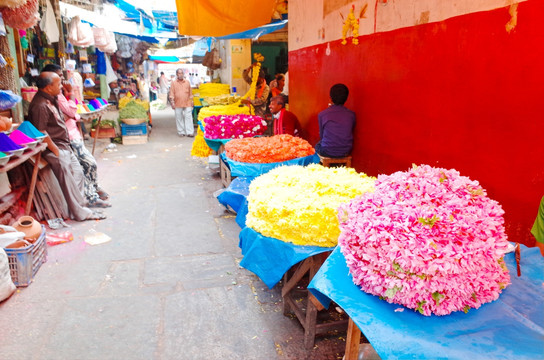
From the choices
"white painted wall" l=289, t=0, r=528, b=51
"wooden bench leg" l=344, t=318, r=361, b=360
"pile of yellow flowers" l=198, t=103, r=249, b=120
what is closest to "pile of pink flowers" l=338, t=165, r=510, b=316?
"wooden bench leg" l=344, t=318, r=361, b=360

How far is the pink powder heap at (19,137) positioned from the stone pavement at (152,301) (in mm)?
1371

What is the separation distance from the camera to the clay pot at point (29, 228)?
4198 millimetres

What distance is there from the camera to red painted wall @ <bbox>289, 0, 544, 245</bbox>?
2709 mm

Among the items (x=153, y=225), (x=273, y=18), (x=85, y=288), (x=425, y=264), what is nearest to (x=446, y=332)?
(x=425, y=264)

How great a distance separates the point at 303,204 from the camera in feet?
9.48

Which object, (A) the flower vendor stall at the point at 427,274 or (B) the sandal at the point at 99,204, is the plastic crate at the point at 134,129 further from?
(A) the flower vendor stall at the point at 427,274

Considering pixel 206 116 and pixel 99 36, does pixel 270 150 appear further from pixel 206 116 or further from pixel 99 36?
pixel 99 36

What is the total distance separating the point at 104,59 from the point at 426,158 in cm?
1249

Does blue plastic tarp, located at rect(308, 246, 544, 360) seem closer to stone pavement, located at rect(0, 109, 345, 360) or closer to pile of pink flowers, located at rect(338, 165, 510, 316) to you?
pile of pink flowers, located at rect(338, 165, 510, 316)

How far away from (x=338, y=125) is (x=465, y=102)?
2.13 metres

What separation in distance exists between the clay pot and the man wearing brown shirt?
1357 millimetres

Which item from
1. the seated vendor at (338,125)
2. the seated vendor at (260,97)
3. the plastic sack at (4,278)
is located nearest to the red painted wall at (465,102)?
the seated vendor at (338,125)

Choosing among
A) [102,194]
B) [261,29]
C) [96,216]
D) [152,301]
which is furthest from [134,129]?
[152,301]

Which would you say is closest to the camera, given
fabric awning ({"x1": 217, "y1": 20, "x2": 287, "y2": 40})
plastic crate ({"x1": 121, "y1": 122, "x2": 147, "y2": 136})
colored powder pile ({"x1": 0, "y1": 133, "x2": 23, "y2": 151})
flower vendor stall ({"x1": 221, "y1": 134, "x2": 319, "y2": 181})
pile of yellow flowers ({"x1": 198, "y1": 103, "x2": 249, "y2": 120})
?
colored powder pile ({"x1": 0, "y1": 133, "x2": 23, "y2": 151})
